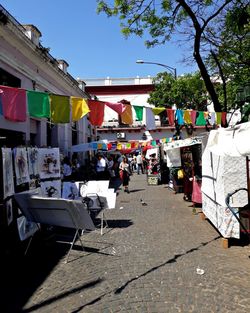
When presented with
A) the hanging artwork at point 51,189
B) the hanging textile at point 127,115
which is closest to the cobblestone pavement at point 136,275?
the hanging artwork at point 51,189

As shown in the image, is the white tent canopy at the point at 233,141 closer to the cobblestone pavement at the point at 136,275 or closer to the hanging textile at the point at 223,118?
the cobblestone pavement at the point at 136,275

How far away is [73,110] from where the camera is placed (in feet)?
28.8

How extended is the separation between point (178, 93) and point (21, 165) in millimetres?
25621

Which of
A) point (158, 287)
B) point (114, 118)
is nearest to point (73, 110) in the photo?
point (158, 287)

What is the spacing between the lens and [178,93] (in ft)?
105

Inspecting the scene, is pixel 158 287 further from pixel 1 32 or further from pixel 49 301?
A: pixel 1 32

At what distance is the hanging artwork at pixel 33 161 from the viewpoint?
8522 mm

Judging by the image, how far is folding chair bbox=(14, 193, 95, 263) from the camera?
6.38m

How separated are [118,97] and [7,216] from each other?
127 feet

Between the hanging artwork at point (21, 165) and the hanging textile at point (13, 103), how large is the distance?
0.73 meters

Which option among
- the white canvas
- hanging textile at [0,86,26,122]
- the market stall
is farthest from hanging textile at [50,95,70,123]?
the white canvas

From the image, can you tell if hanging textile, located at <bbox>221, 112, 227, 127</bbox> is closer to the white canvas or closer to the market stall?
the market stall

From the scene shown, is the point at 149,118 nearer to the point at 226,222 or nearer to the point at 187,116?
the point at 187,116

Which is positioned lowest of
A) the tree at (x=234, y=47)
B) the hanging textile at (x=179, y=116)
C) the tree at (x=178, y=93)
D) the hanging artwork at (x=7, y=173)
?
the hanging artwork at (x=7, y=173)
